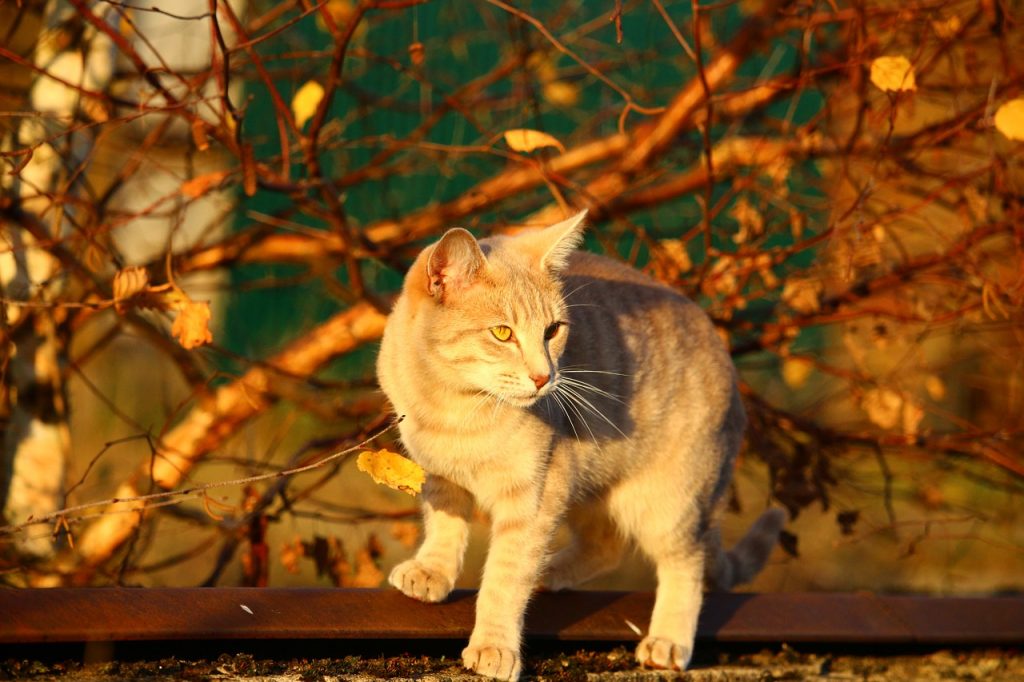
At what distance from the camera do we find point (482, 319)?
2602 millimetres

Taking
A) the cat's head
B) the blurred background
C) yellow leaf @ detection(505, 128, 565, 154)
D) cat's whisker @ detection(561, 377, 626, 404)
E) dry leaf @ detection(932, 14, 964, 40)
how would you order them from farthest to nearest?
dry leaf @ detection(932, 14, 964, 40) → the blurred background → yellow leaf @ detection(505, 128, 565, 154) → cat's whisker @ detection(561, 377, 626, 404) → the cat's head

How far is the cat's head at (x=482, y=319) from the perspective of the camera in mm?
2545

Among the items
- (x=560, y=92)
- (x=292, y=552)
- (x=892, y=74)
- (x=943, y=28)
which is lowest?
(x=292, y=552)

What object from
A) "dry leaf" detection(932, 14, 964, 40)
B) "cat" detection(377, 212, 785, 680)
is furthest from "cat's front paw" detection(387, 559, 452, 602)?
"dry leaf" detection(932, 14, 964, 40)

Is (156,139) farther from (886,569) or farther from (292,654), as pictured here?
(886,569)

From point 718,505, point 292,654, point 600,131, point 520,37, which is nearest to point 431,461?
point 292,654

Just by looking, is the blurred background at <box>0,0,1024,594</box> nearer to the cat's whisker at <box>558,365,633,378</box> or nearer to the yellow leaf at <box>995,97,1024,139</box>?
the yellow leaf at <box>995,97,1024,139</box>

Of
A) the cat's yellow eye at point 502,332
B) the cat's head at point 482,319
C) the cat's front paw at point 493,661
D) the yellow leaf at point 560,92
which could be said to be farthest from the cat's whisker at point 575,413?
the yellow leaf at point 560,92

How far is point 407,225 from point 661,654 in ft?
7.03

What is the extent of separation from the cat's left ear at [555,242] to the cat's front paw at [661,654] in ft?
3.11

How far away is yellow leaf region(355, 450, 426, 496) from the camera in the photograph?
2.36 meters

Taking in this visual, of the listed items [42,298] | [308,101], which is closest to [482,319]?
[308,101]

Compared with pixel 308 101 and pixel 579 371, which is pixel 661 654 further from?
pixel 308 101

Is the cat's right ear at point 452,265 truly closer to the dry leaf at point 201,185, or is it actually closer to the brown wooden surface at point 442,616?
the brown wooden surface at point 442,616
